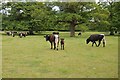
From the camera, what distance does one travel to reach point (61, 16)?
30609 millimetres

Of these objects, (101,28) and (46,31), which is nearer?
(101,28)

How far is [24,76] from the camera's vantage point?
6488mm

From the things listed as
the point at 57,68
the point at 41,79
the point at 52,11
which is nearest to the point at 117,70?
the point at 57,68

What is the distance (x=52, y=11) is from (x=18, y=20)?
8.28 metres

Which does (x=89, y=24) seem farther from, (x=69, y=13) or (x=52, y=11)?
(x=52, y=11)

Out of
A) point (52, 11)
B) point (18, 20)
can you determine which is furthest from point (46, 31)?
point (52, 11)

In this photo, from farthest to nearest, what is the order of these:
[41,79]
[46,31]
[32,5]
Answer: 1. [46,31]
2. [32,5]
3. [41,79]

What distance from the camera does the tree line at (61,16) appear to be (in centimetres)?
3111

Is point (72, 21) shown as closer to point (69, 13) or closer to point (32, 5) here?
point (69, 13)

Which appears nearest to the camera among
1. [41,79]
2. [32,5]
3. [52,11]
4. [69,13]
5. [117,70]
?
[41,79]

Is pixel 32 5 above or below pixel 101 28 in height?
above

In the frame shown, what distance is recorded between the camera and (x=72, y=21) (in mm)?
31812

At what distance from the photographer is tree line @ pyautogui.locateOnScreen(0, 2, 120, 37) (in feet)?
102

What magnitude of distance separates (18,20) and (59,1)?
32.7 ft
